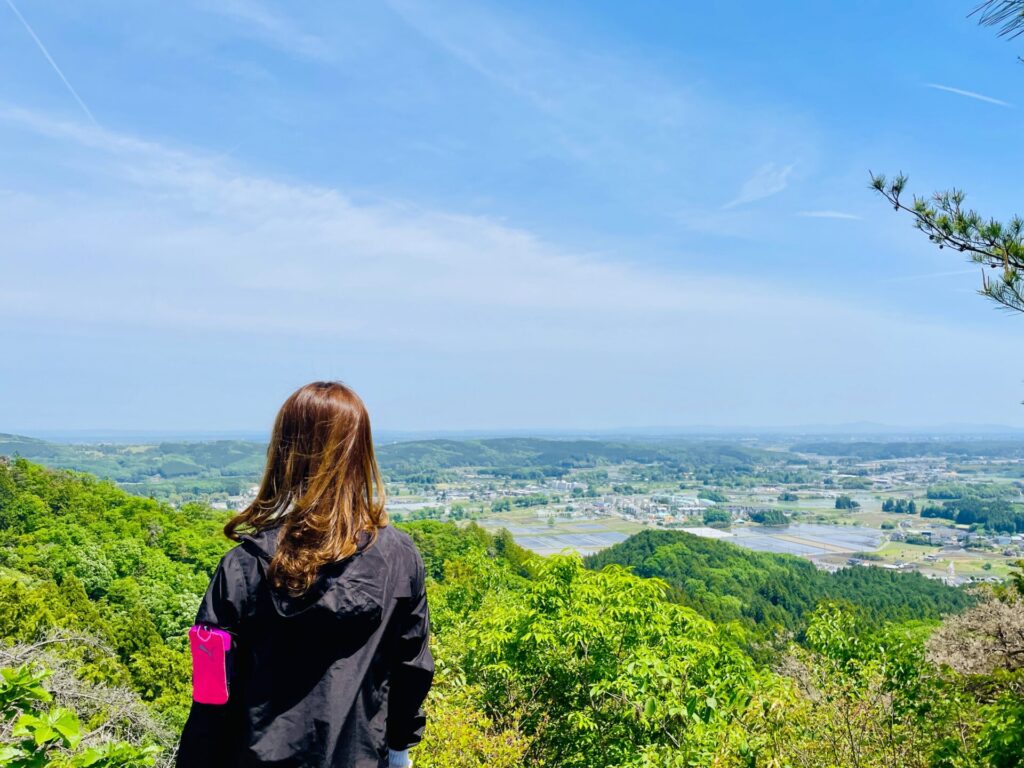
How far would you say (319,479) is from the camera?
147cm

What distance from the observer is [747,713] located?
12.4 ft

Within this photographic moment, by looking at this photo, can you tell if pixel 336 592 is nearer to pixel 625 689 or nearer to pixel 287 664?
pixel 287 664

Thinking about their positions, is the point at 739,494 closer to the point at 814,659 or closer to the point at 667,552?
the point at 667,552

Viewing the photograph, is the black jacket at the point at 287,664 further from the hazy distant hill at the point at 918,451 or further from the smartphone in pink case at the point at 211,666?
the hazy distant hill at the point at 918,451

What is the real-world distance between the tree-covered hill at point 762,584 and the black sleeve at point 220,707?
99.5 feet

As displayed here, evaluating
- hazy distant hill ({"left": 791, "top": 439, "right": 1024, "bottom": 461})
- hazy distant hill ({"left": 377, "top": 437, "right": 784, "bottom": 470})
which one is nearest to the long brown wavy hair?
hazy distant hill ({"left": 377, "top": 437, "right": 784, "bottom": 470})

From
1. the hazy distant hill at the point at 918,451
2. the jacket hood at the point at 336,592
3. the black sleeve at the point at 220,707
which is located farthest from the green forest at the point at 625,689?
the hazy distant hill at the point at 918,451

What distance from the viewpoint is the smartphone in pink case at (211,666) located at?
1369 mm

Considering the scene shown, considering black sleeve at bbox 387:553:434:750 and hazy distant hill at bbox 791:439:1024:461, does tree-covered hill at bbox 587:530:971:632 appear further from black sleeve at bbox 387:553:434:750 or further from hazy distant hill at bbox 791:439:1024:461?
hazy distant hill at bbox 791:439:1024:461

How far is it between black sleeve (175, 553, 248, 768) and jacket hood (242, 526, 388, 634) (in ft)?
0.20

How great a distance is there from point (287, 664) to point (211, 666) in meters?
0.15

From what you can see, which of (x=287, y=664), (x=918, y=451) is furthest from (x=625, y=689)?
(x=918, y=451)

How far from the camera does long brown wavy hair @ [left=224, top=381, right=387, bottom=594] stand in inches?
56.4

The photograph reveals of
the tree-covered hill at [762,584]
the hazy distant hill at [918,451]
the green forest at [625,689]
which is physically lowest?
the tree-covered hill at [762,584]
